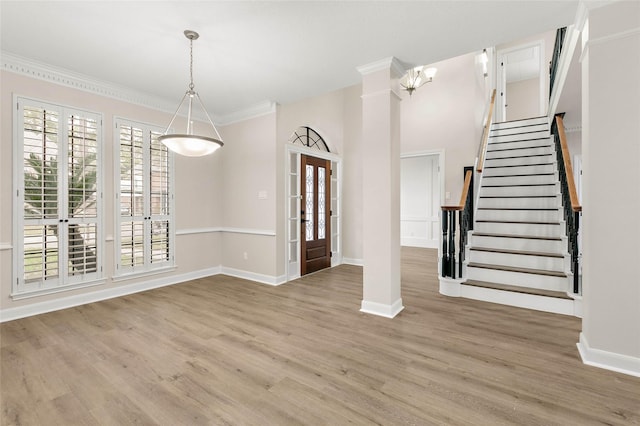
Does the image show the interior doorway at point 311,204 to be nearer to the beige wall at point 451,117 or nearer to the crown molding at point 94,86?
the crown molding at point 94,86

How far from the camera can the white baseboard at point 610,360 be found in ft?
6.78

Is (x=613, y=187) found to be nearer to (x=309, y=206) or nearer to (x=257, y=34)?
(x=257, y=34)

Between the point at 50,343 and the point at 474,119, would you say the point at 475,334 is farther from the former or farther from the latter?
the point at 474,119

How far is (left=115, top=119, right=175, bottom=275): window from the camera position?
399 cm

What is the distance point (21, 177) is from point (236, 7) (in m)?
2.98

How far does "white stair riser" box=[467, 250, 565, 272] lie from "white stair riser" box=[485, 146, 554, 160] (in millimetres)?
2798

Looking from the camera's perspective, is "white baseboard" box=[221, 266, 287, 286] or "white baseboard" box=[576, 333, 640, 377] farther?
"white baseboard" box=[221, 266, 287, 286]

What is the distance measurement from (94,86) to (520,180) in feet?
21.6

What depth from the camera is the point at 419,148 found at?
640 centimetres

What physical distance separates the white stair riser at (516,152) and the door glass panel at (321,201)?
→ 3483 mm

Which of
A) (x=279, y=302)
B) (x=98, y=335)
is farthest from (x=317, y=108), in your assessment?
(x=98, y=335)

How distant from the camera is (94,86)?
3717mm

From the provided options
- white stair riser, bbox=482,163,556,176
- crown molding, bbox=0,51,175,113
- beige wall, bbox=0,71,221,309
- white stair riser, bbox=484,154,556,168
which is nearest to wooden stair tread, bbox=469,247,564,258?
white stair riser, bbox=482,163,556,176

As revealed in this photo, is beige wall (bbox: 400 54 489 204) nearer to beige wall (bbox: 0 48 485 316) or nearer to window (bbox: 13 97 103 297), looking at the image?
beige wall (bbox: 0 48 485 316)
